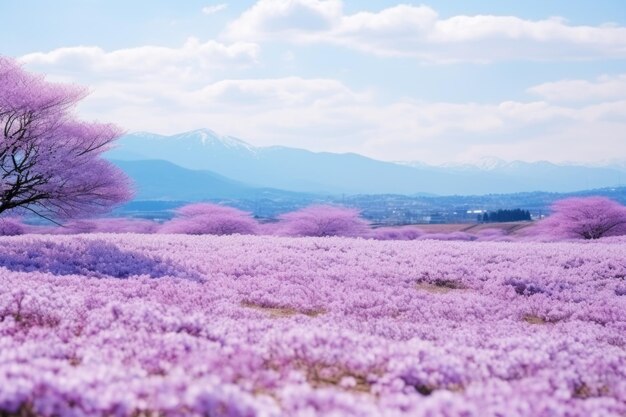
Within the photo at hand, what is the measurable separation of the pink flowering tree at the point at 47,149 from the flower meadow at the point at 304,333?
3.02 m

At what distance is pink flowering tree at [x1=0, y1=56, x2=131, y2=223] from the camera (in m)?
22.4

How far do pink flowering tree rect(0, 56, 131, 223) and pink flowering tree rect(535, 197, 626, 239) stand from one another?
55.2 metres

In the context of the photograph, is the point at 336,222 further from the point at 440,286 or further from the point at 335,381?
the point at 335,381

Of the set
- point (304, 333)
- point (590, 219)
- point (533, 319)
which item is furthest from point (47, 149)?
point (590, 219)

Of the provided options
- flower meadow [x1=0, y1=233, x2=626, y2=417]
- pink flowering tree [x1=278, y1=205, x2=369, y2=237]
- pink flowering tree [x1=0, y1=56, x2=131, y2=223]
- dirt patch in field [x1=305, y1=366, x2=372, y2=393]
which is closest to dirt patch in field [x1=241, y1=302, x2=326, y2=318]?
flower meadow [x1=0, y1=233, x2=626, y2=417]

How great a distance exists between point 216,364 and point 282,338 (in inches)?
58.5

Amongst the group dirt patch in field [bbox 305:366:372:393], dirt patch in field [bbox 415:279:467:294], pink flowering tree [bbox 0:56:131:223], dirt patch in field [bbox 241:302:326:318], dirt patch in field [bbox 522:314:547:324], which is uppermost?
pink flowering tree [bbox 0:56:131:223]

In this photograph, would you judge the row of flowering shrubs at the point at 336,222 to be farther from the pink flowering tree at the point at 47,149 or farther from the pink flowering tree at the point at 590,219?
the pink flowering tree at the point at 47,149

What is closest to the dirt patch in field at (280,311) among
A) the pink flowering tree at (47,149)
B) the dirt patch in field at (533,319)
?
the dirt patch in field at (533,319)

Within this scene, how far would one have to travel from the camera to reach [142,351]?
7000mm

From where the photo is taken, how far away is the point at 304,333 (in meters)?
7.54

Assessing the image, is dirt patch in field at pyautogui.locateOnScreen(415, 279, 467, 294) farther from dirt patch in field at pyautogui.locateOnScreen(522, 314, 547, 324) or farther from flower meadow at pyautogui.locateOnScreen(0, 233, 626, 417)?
dirt patch in field at pyautogui.locateOnScreen(522, 314, 547, 324)

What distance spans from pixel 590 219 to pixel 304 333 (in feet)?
212

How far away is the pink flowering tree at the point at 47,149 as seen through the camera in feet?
73.5
